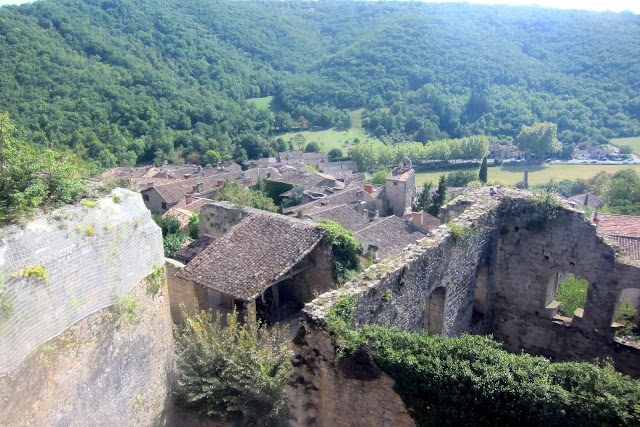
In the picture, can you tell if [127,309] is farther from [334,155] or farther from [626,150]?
[626,150]

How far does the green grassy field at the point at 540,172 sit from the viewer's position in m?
81.8

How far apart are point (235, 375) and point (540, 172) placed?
91.9 metres

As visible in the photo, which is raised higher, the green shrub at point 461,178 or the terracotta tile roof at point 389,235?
the terracotta tile roof at point 389,235

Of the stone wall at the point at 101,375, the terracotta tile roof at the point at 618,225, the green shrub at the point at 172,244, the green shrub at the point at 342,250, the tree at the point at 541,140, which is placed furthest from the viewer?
the tree at the point at 541,140

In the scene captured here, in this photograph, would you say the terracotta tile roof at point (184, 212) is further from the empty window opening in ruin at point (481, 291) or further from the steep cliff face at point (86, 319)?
the steep cliff face at point (86, 319)

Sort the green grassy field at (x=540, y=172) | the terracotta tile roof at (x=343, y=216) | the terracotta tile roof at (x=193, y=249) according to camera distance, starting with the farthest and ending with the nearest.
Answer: the green grassy field at (x=540, y=172), the terracotta tile roof at (x=343, y=216), the terracotta tile roof at (x=193, y=249)

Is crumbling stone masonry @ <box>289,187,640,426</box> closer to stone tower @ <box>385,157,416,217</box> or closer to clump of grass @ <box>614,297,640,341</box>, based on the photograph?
clump of grass @ <box>614,297,640,341</box>

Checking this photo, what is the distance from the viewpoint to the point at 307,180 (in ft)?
201

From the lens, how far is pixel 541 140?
98562 mm

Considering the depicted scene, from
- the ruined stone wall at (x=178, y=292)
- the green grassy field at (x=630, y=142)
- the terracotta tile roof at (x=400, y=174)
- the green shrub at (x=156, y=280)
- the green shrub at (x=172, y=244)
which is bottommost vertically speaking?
the green grassy field at (x=630, y=142)

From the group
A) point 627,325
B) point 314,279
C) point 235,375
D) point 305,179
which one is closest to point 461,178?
point 305,179

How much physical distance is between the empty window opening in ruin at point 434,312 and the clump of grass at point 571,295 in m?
4.24

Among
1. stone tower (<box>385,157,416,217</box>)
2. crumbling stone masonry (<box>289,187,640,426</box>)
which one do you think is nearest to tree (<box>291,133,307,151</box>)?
stone tower (<box>385,157,416,217</box>)

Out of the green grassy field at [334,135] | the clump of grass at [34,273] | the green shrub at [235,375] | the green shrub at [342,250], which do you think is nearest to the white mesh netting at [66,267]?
the clump of grass at [34,273]
